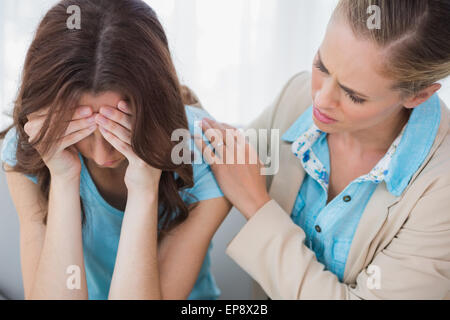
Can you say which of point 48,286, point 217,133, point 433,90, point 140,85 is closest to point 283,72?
point 217,133

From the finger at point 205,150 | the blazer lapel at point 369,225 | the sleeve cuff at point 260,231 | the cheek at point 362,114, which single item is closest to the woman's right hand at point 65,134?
the finger at point 205,150

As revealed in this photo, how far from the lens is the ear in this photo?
84cm

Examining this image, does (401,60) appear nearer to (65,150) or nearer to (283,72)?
(65,150)

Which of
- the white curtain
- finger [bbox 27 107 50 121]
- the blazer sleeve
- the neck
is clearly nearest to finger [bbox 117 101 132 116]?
finger [bbox 27 107 50 121]

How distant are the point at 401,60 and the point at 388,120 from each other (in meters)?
0.21

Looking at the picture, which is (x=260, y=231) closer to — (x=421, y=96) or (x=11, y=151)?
(x=421, y=96)

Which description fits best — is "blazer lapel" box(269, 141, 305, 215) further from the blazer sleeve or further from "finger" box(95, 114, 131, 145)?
"finger" box(95, 114, 131, 145)

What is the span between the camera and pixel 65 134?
814 millimetres

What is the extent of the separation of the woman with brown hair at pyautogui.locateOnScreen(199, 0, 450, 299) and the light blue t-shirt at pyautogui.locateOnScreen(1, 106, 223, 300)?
0.04m

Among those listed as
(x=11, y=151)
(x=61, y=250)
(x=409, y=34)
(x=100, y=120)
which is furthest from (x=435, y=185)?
(x=11, y=151)

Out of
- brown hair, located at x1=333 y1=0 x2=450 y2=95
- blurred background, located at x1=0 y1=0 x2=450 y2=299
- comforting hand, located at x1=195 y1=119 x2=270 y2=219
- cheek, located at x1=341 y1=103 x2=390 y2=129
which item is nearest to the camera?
brown hair, located at x1=333 y1=0 x2=450 y2=95

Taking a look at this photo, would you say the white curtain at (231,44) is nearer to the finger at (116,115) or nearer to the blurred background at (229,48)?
the blurred background at (229,48)

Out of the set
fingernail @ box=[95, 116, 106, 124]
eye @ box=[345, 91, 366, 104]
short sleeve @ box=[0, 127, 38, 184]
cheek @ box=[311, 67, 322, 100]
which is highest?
cheek @ box=[311, 67, 322, 100]

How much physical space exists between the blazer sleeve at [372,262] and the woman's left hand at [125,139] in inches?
9.8
